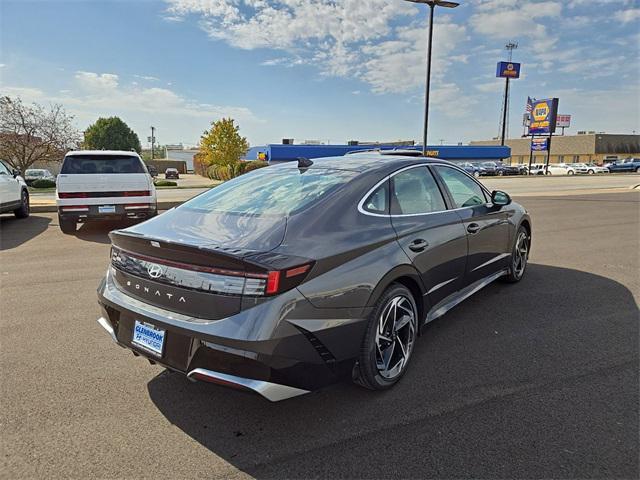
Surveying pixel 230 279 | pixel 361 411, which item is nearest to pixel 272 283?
pixel 230 279

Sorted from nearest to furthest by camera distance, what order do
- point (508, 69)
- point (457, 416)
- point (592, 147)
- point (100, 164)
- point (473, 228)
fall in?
point (457, 416) → point (473, 228) → point (100, 164) → point (508, 69) → point (592, 147)

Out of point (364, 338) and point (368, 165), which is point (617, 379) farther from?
point (368, 165)

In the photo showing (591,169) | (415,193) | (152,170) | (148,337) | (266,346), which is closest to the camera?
(266,346)

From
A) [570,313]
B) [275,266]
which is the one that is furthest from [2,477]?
[570,313]

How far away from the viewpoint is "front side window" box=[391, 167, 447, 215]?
3359 mm

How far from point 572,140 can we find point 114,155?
9051cm

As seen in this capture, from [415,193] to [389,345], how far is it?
1282 millimetres

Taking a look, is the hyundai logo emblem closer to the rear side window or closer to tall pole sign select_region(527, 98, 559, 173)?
the rear side window

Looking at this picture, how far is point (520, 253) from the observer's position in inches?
217

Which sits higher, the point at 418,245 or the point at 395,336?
the point at 418,245

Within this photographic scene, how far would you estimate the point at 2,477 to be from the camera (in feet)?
7.23

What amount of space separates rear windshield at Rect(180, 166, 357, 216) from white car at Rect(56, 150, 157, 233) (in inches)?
224

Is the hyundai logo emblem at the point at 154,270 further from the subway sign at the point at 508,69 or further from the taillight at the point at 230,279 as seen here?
the subway sign at the point at 508,69

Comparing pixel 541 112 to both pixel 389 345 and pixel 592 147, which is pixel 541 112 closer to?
pixel 592 147
